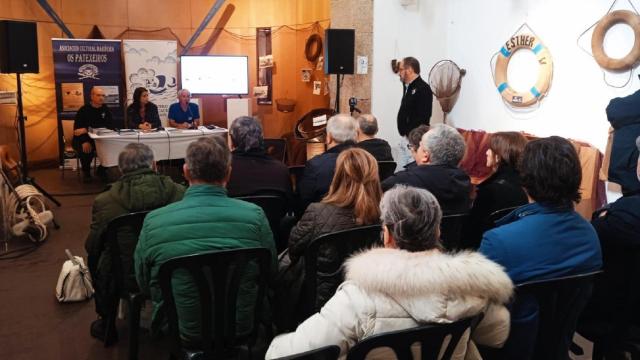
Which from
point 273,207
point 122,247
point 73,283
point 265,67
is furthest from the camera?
point 265,67

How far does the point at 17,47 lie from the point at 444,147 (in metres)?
5.04

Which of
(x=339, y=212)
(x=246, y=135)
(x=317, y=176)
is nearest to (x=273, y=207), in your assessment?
(x=317, y=176)

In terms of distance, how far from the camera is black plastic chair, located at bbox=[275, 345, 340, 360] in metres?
1.38

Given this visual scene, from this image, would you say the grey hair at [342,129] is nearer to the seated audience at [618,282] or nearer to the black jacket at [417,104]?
the seated audience at [618,282]

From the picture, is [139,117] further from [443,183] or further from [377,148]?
[443,183]

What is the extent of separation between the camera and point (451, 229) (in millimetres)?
2727

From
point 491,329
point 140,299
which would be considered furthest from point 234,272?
point 491,329

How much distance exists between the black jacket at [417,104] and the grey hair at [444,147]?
283cm

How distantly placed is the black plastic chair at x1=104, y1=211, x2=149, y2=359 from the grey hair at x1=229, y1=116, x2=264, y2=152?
83 centimetres

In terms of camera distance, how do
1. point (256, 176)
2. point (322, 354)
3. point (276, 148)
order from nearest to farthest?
point (322, 354), point (256, 176), point (276, 148)

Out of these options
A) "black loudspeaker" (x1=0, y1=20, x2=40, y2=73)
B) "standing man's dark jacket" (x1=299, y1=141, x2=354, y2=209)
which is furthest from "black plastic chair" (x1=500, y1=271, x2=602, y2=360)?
"black loudspeaker" (x1=0, y1=20, x2=40, y2=73)

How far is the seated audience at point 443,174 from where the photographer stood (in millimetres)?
2885

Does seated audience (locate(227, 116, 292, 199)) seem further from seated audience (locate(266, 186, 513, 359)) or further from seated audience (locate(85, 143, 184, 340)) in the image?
seated audience (locate(266, 186, 513, 359))

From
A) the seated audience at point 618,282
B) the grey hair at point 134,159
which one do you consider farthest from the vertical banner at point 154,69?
the seated audience at point 618,282
